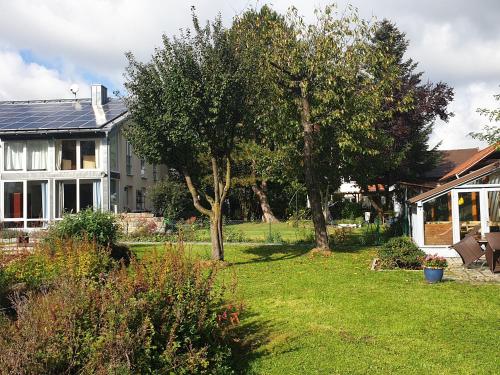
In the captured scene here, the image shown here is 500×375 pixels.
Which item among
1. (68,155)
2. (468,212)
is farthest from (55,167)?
(468,212)

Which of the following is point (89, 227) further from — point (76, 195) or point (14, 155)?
point (14, 155)

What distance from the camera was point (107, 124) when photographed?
28344mm

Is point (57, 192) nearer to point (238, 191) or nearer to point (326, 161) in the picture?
point (238, 191)

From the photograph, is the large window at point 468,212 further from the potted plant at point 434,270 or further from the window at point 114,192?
the window at point 114,192

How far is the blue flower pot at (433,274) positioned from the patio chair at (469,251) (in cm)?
208

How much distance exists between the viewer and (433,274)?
35.1 feet

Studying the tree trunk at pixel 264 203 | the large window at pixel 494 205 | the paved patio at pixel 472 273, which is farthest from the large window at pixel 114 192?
the paved patio at pixel 472 273

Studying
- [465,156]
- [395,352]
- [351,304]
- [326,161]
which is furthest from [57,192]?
[465,156]

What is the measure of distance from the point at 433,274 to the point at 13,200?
2462 cm

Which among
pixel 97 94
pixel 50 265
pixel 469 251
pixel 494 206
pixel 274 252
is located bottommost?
pixel 274 252

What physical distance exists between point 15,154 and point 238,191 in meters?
15.7

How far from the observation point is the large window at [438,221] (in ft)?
51.6

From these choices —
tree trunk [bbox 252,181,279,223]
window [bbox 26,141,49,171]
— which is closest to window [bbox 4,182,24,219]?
window [bbox 26,141,49,171]

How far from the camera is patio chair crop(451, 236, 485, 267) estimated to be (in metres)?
12.4
